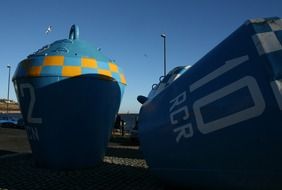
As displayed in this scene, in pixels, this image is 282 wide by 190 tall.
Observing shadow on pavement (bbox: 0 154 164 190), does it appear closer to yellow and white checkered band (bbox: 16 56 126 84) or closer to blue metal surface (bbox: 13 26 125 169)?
blue metal surface (bbox: 13 26 125 169)

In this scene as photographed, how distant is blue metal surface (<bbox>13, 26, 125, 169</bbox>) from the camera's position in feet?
26.7

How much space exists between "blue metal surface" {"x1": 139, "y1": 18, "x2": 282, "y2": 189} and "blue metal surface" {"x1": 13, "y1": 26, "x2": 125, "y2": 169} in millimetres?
3369

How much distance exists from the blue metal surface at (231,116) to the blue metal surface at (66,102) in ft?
11.1

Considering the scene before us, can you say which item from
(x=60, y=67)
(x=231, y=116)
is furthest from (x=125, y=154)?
(x=231, y=116)

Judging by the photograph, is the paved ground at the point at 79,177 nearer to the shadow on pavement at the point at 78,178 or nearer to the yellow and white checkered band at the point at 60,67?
the shadow on pavement at the point at 78,178

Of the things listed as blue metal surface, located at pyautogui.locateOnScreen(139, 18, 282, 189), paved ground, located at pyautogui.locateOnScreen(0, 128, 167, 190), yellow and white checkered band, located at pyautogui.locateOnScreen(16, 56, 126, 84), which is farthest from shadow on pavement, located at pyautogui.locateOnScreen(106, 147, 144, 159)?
blue metal surface, located at pyautogui.locateOnScreen(139, 18, 282, 189)

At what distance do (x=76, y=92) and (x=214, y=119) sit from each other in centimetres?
461

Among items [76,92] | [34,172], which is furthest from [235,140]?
[34,172]

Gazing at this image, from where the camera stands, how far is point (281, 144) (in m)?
3.40

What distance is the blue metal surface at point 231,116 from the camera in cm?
354

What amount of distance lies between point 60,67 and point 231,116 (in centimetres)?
522

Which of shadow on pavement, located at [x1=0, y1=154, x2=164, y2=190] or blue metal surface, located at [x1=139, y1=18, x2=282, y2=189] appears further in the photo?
shadow on pavement, located at [x1=0, y1=154, x2=164, y2=190]

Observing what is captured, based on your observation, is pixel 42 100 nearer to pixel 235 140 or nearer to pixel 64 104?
pixel 64 104

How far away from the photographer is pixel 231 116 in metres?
3.90
